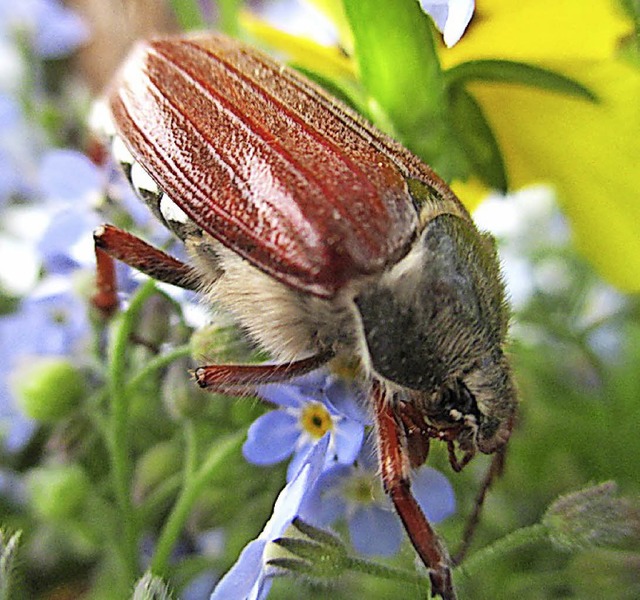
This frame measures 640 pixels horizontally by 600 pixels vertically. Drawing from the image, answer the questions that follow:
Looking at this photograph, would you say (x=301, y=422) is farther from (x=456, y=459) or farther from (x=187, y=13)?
(x=187, y=13)

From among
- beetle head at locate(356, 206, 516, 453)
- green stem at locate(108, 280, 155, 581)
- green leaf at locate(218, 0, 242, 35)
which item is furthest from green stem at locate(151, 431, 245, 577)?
green leaf at locate(218, 0, 242, 35)

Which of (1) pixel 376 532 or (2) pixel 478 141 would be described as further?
(2) pixel 478 141

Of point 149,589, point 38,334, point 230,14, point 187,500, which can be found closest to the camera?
point 149,589

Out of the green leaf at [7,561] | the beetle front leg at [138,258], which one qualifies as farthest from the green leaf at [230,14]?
the green leaf at [7,561]

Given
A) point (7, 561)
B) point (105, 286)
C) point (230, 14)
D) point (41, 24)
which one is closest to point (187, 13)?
point (230, 14)

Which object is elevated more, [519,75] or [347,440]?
[519,75]

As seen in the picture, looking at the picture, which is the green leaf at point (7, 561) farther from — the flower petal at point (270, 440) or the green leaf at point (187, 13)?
the green leaf at point (187, 13)
